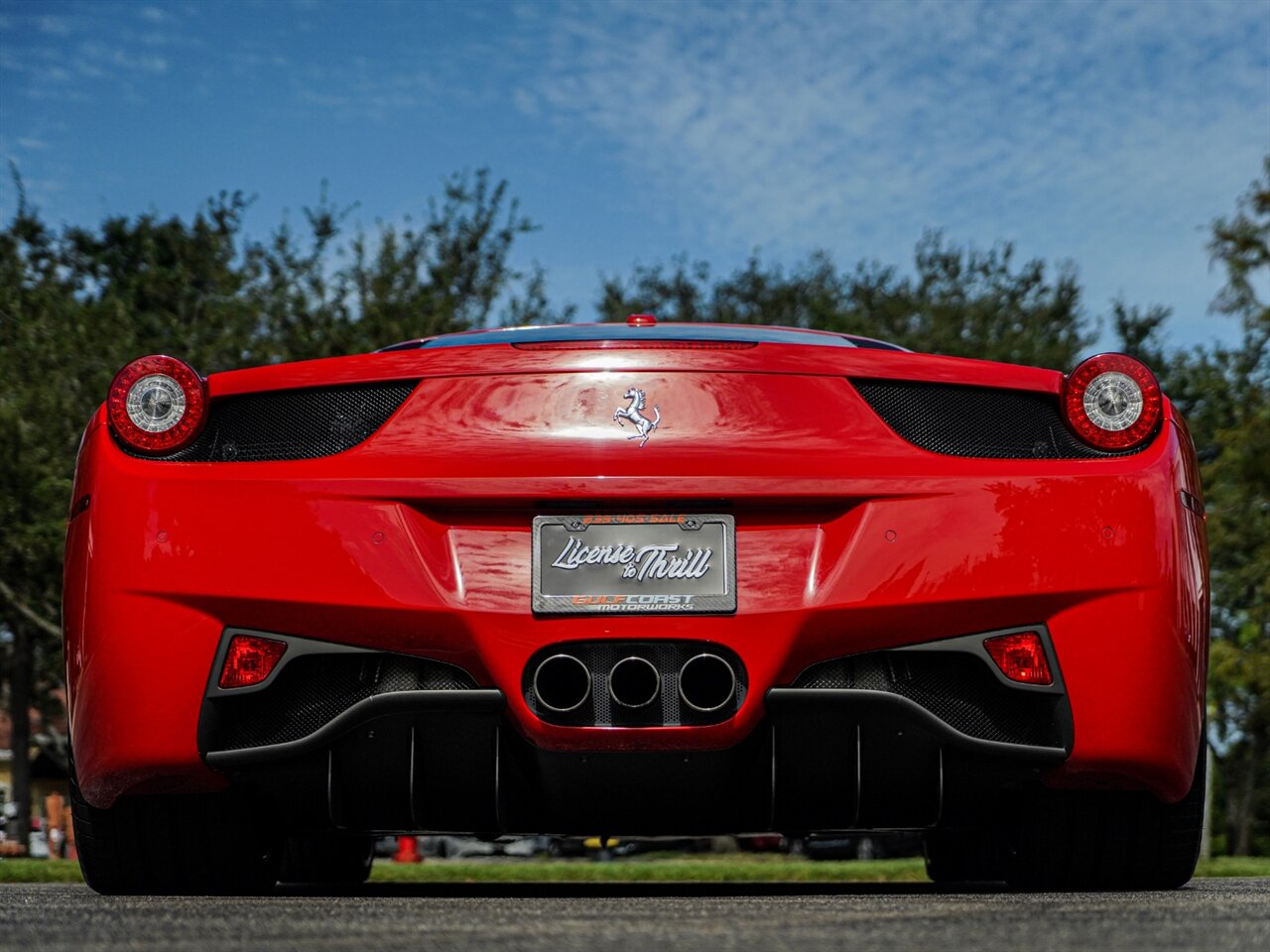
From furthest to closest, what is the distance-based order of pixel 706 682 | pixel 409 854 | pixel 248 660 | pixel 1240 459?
pixel 409 854, pixel 1240 459, pixel 248 660, pixel 706 682

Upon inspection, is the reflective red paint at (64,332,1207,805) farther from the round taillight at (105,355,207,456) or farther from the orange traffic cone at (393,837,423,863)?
the orange traffic cone at (393,837,423,863)

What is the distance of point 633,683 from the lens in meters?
3.28

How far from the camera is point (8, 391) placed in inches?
886

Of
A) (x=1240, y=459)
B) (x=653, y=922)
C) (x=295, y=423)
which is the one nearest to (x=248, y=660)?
(x=295, y=423)

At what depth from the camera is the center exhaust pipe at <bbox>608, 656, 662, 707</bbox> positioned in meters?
3.28

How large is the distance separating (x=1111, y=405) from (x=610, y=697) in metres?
1.29

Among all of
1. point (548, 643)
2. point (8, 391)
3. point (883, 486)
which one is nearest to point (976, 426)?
point (883, 486)

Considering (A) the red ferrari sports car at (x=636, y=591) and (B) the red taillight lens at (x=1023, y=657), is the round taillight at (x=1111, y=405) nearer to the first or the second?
(A) the red ferrari sports car at (x=636, y=591)

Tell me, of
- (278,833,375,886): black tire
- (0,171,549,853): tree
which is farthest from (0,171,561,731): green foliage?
(278,833,375,886): black tire

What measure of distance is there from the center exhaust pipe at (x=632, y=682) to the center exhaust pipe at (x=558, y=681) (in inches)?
2.2

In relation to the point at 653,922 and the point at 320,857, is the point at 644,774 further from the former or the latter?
the point at 320,857

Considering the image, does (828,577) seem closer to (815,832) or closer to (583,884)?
(815,832)

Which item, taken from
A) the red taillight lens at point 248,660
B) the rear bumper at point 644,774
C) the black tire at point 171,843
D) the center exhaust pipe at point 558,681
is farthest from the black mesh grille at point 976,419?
the black tire at point 171,843

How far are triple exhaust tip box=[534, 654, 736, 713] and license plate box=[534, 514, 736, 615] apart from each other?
11 centimetres
